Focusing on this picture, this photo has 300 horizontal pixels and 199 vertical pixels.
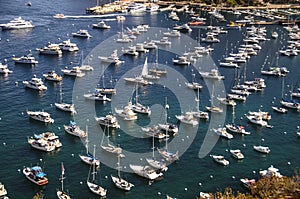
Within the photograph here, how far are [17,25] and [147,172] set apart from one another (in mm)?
51278

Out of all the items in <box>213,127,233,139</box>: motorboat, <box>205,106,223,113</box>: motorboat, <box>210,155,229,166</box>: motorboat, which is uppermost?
<box>205,106,223,113</box>: motorboat

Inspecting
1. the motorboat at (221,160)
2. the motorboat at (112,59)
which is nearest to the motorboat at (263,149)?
the motorboat at (221,160)

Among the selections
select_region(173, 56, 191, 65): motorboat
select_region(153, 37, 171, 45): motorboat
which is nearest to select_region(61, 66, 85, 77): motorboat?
select_region(173, 56, 191, 65): motorboat

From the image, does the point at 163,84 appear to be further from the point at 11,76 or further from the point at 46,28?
the point at 46,28

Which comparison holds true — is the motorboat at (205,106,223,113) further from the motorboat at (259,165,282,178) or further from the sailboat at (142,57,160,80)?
the motorboat at (259,165,282,178)

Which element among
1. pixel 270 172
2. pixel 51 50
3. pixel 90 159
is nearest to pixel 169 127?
pixel 90 159

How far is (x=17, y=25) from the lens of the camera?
258 feet

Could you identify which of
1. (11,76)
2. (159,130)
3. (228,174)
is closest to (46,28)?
(11,76)

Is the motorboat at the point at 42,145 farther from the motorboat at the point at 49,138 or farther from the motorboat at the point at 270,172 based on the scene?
the motorboat at the point at 270,172

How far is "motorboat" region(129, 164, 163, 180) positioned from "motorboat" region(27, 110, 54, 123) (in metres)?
11.5

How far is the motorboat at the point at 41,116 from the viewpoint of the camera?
43688mm

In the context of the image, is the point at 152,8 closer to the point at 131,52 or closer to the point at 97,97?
the point at 131,52

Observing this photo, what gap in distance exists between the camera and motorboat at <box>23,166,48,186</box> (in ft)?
110

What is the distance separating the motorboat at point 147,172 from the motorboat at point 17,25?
49796 mm
